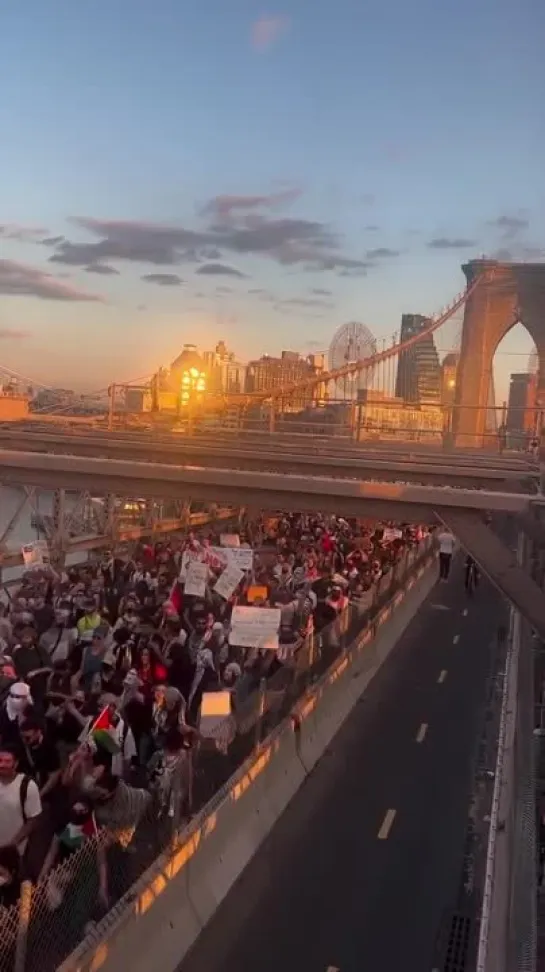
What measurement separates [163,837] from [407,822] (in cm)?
316

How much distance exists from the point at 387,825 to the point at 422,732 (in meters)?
3.06

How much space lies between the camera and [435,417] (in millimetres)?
31250

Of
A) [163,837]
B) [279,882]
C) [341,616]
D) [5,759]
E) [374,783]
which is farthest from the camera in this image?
[341,616]

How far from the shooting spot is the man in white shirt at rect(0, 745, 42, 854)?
585 cm

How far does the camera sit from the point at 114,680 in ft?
27.8

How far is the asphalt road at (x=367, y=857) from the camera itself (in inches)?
273

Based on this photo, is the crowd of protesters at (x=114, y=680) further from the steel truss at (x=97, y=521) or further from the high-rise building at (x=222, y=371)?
the high-rise building at (x=222, y=371)

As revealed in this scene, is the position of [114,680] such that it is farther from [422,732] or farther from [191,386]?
[191,386]

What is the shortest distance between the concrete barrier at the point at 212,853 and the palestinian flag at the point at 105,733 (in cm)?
83

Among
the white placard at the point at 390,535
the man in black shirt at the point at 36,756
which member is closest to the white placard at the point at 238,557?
the man in black shirt at the point at 36,756

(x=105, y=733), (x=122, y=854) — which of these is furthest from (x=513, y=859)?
(x=105, y=733)

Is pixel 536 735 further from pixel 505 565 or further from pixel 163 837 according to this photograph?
pixel 163 837

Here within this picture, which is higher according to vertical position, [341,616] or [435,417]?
[435,417]

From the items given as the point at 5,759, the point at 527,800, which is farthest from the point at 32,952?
the point at 527,800
